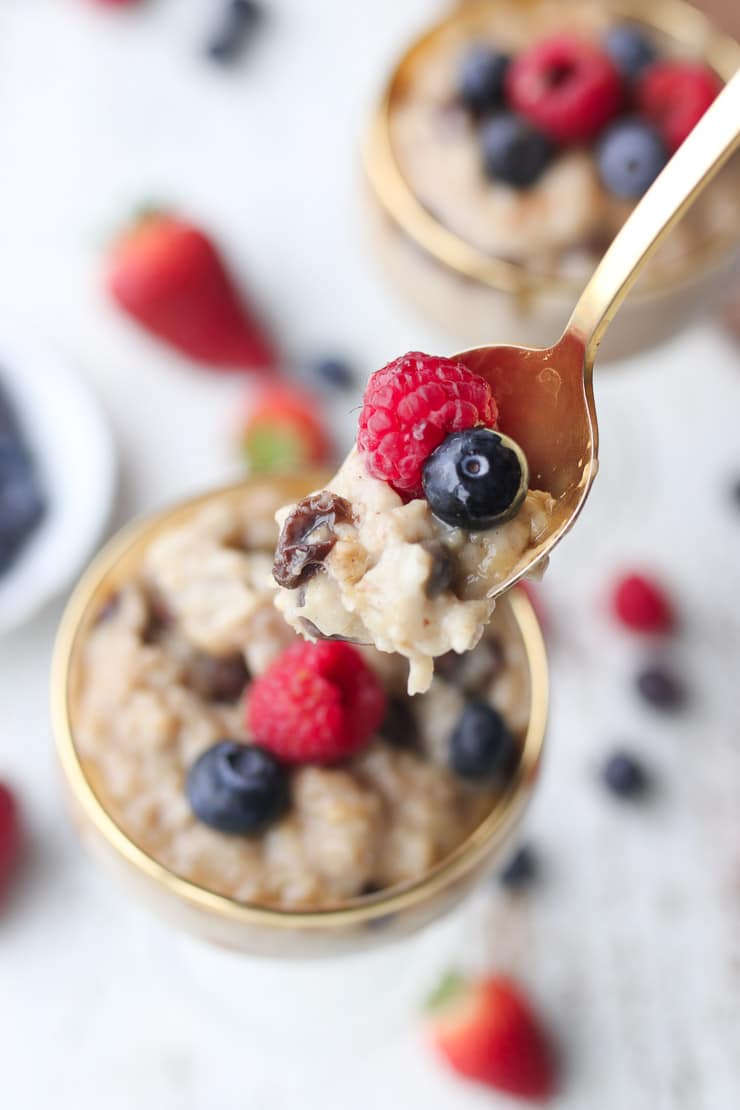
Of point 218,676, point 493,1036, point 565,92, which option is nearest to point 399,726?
point 218,676

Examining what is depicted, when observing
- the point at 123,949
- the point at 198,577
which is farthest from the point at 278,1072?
the point at 198,577

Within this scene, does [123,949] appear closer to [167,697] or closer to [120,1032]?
[120,1032]

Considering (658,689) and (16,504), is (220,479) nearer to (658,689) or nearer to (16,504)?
(16,504)

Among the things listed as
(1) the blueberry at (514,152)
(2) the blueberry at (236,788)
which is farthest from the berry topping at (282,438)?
(2) the blueberry at (236,788)

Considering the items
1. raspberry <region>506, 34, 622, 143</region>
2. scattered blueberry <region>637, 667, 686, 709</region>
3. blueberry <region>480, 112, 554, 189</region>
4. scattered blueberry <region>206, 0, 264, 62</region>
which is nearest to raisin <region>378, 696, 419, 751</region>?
scattered blueberry <region>637, 667, 686, 709</region>

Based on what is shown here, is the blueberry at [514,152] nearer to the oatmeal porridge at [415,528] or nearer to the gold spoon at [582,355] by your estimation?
the gold spoon at [582,355]

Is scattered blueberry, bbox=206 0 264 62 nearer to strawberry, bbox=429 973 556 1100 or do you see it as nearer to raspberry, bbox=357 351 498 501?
raspberry, bbox=357 351 498 501
